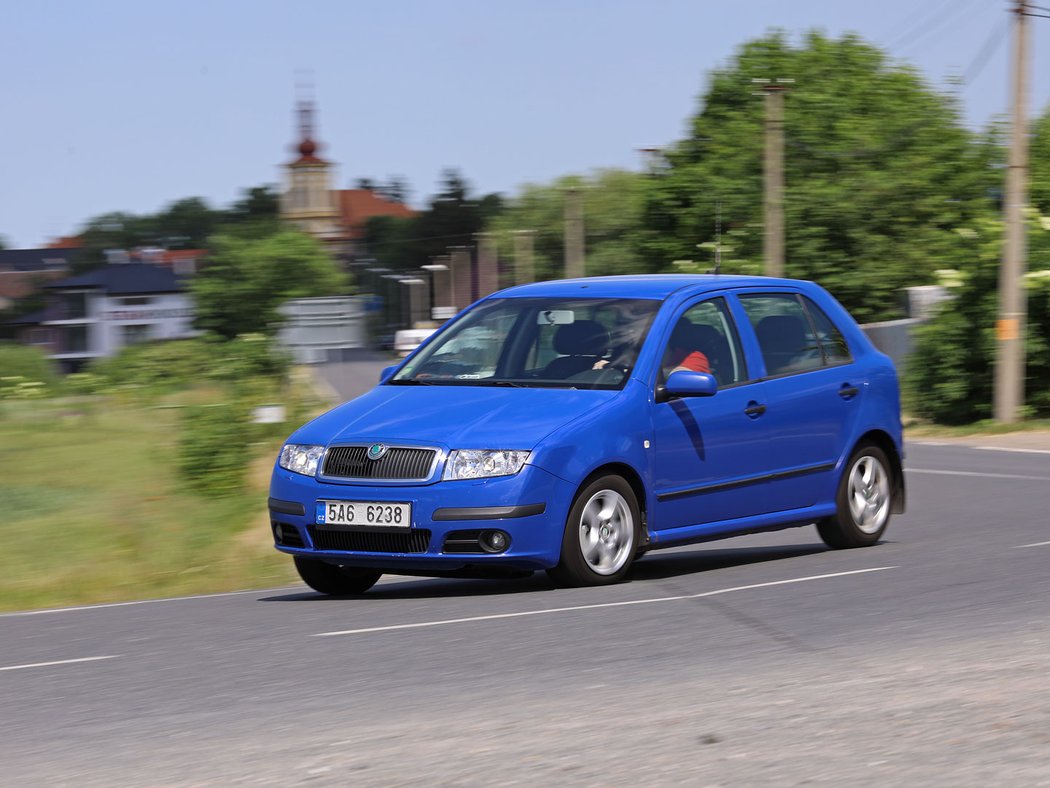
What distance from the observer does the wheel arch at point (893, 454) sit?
433 inches

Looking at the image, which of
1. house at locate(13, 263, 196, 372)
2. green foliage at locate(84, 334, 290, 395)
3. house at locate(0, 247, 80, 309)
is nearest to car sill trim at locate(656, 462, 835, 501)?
green foliage at locate(84, 334, 290, 395)

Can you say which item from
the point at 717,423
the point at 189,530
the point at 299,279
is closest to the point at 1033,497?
the point at 717,423

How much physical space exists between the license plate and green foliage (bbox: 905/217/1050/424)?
949 inches

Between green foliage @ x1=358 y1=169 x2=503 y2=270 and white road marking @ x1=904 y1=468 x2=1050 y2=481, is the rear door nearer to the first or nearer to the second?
white road marking @ x1=904 y1=468 x2=1050 y2=481

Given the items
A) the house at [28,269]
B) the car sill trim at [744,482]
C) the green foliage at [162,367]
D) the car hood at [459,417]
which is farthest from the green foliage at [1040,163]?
the house at [28,269]

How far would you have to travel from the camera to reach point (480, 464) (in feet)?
27.6

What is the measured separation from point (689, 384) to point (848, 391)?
1851 millimetres

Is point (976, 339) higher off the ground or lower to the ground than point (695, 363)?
lower

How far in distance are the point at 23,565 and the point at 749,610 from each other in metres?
9.78

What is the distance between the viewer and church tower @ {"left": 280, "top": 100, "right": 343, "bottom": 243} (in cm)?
18150

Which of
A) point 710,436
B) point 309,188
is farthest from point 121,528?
point 309,188

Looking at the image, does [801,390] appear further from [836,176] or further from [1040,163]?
[1040,163]

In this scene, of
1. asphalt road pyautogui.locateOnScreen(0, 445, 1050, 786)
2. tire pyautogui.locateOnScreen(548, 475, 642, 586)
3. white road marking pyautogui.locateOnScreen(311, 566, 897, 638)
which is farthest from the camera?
tire pyautogui.locateOnScreen(548, 475, 642, 586)

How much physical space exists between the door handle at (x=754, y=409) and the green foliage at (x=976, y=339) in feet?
72.1
